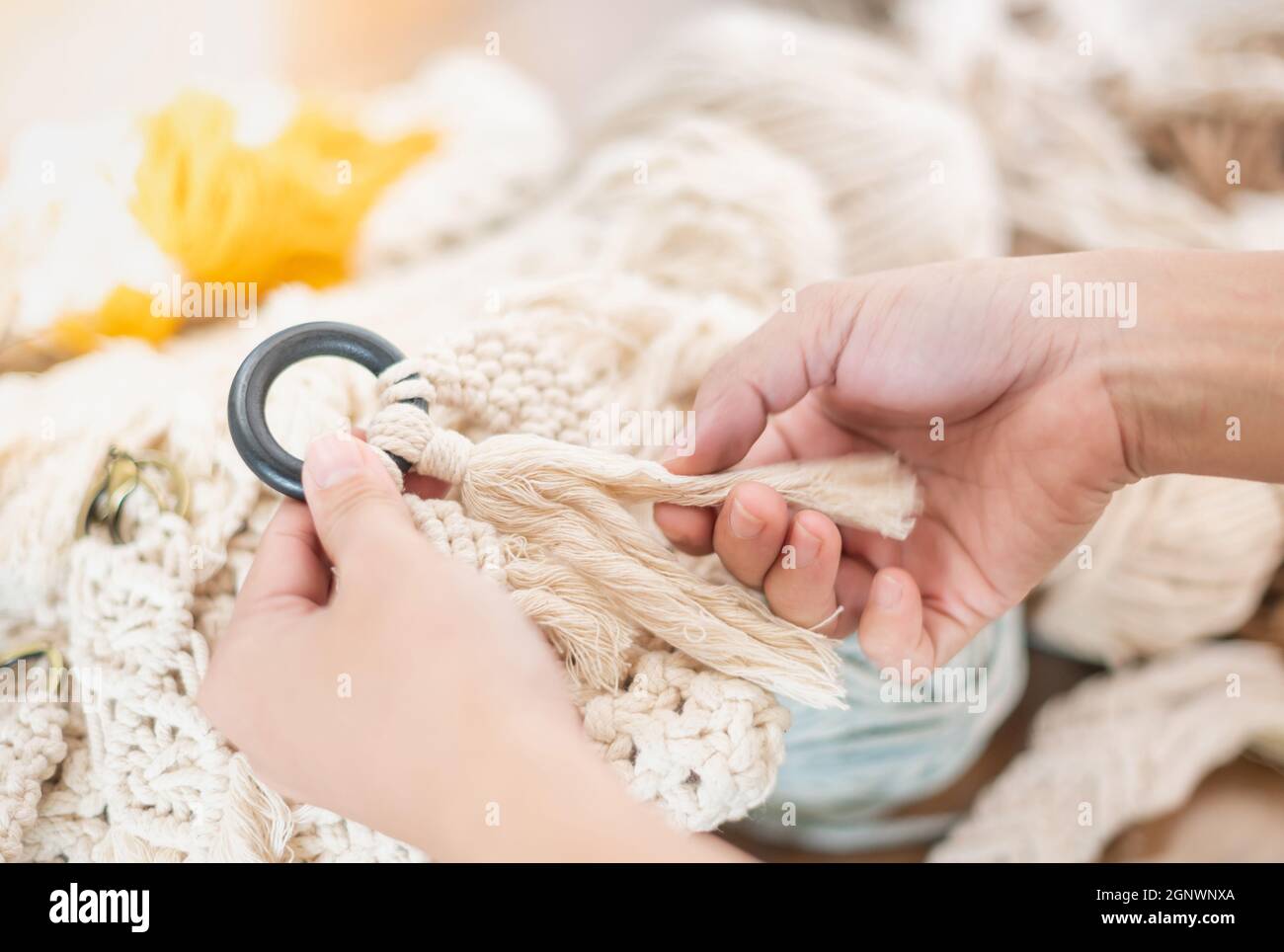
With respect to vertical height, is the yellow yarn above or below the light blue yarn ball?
above

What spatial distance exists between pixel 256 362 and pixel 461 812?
0.24 meters

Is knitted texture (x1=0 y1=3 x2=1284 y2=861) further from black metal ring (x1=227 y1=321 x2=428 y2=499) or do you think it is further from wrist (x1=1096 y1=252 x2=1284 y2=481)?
wrist (x1=1096 y1=252 x2=1284 y2=481)

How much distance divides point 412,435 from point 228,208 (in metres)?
0.34

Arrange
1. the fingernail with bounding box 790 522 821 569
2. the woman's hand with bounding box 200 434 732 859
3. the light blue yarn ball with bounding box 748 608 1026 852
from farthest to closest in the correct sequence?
the light blue yarn ball with bounding box 748 608 1026 852 < the fingernail with bounding box 790 522 821 569 < the woman's hand with bounding box 200 434 732 859

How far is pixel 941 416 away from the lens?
59 cm

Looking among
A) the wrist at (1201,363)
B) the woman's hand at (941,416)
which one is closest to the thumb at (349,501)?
the woman's hand at (941,416)

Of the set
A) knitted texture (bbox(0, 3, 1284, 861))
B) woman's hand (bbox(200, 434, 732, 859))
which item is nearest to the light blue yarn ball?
knitted texture (bbox(0, 3, 1284, 861))

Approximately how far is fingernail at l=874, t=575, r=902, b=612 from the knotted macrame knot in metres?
0.26

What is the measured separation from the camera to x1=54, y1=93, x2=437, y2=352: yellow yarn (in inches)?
26.4

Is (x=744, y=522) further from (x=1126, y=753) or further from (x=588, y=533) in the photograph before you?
(x=1126, y=753)

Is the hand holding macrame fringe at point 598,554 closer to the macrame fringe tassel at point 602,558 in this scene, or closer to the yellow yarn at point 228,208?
the macrame fringe tassel at point 602,558

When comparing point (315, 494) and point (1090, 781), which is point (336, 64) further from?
point (1090, 781)

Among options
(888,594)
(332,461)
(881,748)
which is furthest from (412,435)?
(881,748)

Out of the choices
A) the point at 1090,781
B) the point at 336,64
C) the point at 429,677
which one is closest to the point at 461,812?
the point at 429,677
